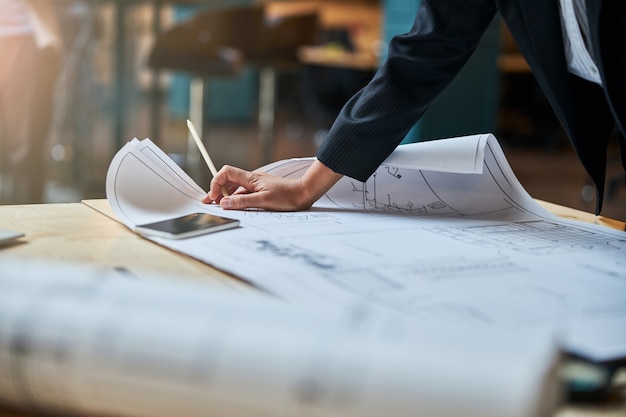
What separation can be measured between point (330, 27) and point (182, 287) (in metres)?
5.94

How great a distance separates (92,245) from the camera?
588 millimetres

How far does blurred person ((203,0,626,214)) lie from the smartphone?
0.10m

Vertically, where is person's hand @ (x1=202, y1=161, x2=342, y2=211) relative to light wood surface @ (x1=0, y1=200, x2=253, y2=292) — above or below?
above

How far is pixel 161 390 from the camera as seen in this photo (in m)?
0.28

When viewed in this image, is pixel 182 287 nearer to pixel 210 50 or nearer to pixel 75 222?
pixel 75 222

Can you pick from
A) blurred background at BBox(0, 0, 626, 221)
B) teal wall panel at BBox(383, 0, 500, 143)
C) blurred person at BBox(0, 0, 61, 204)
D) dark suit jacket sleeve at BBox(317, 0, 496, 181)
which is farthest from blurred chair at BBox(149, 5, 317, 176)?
dark suit jacket sleeve at BBox(317, 0, 496, 181)

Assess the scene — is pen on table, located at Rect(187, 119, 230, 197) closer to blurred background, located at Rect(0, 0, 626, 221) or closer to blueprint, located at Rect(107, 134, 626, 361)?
blueprint, located at Rect(107, 134, 626, 361)

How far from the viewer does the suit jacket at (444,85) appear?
0.80m

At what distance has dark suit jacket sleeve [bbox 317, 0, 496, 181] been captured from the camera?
2.67ft

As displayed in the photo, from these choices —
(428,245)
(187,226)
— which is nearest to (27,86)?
(187,226)

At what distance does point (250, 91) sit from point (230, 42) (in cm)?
373

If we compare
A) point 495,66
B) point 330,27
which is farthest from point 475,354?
point 330,27

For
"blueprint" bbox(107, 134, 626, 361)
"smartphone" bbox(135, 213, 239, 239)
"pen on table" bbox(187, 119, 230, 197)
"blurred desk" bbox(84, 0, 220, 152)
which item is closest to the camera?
"blueprint" bbox(107, 134, 626, 361)

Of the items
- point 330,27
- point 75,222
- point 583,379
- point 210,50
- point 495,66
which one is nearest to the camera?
point 583,379
